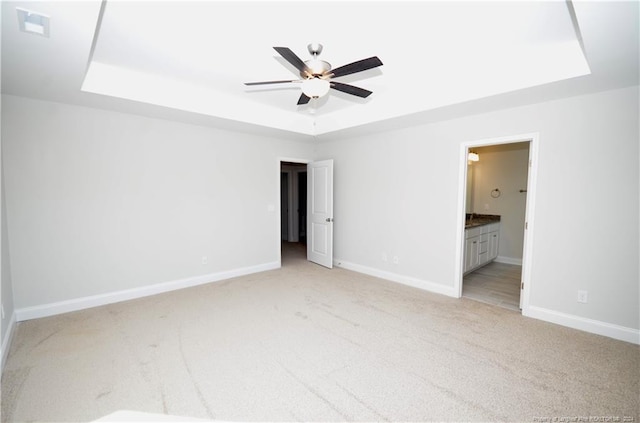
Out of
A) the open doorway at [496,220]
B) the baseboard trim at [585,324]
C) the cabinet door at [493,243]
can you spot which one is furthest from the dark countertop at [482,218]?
the baseboard trim at [585,324]

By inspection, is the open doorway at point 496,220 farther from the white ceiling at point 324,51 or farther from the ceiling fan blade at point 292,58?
the ceiling fan blade at point 292,58

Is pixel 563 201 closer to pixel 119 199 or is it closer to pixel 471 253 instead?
pixel 471 253

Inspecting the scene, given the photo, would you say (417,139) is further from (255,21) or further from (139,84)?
(139,84)

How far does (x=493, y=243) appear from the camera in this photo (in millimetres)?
5492

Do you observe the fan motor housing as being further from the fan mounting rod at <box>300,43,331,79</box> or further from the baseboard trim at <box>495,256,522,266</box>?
the baseboard trim at <box>495,256,522,266</box>

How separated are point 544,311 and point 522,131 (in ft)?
6.67

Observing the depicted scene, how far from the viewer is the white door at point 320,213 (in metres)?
5.26

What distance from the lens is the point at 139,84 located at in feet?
10.3

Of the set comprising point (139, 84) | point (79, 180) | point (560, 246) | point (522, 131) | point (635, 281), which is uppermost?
point (139, 84)

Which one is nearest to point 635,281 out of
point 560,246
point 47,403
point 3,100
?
point 560,246

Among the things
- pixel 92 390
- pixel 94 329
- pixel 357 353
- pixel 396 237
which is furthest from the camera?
pixel 396 237

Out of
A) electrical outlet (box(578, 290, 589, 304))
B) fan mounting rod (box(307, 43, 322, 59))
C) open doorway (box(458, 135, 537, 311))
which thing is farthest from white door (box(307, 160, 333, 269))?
electrical outlet (box(578, 290, 589, 304))

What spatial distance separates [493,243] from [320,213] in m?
3.39

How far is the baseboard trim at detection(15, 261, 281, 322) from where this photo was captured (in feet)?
10.4
